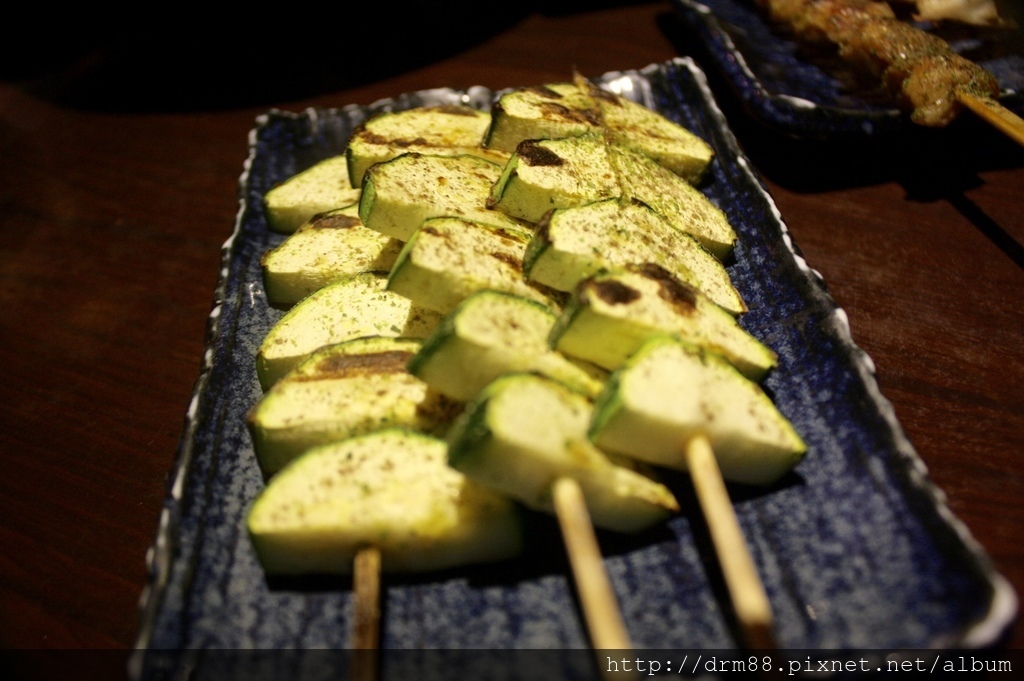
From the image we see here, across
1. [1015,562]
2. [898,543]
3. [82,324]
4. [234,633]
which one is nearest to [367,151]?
[82,324]

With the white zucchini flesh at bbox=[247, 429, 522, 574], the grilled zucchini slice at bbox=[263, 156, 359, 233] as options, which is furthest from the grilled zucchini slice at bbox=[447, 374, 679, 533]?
the grilled zucchini slice at bbox=[263, 156, 359, 233]

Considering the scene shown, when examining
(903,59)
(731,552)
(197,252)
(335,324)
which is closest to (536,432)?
(731,552)

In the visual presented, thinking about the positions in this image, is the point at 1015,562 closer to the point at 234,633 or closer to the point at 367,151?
the point at 234,633

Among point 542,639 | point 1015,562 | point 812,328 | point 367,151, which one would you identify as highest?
point 367,151

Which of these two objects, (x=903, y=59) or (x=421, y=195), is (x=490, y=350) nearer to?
(x=421, y=195)

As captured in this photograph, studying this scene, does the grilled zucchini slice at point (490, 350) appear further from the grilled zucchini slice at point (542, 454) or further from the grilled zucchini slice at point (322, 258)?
the grilled zucchini slice at point (322, 258)
